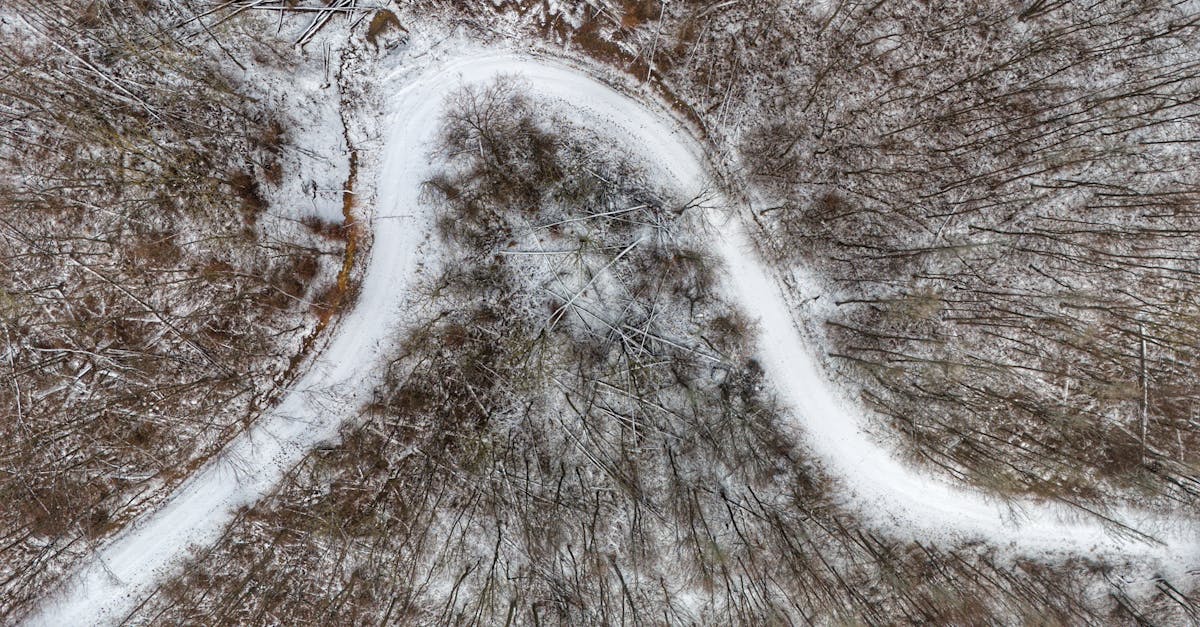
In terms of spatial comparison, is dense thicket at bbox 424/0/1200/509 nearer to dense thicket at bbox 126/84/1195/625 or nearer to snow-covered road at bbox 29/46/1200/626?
snow-covered road at bbox 29/46/1200/626

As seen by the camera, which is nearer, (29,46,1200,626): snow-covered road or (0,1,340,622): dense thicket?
(0,1,340,622): dense thicket

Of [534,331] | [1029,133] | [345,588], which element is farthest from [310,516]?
[1029,133]

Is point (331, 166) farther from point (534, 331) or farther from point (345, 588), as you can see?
point (345, 588)

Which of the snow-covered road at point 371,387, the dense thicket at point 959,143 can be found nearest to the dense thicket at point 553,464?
the snow-covered road at point 371,387

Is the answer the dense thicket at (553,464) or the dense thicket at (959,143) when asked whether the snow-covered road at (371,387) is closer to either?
the dense thicket at (553,464)

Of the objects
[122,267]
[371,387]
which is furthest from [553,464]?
[122,267]

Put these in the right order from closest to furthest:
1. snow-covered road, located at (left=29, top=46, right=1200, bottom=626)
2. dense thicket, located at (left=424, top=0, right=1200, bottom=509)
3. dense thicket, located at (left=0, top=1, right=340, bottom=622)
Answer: dense thicket, located at (left=0, top=1, right=340, bottom=622) → snow-covered road, located at (left=29, top=46, right=1200, bottom=626) → dense thicket, located at (left=424, top=0, right=1200, bottom=509)

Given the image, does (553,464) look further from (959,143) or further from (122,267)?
(959,143)

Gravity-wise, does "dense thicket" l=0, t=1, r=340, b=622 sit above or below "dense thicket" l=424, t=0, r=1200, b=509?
below

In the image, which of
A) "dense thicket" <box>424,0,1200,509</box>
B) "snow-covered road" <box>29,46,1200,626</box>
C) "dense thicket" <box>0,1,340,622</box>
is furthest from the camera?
"dense thicket" <box>424,0,1200,509</box>

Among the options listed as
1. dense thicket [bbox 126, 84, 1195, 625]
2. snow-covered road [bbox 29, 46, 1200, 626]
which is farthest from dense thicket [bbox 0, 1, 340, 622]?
dense thicket [bbox 126, 84, 1195, 625]
